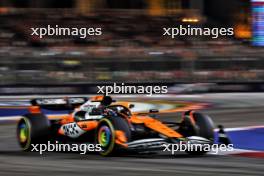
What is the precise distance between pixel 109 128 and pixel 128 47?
17272 mm

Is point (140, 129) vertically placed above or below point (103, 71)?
below

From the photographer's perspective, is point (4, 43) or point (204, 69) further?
point (4, 43)

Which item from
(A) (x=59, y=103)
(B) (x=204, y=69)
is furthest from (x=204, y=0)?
(A) (x=59, y=103)

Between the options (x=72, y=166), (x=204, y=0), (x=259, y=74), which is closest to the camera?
(x=72, y=166)

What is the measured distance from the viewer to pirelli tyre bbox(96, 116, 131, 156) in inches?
358

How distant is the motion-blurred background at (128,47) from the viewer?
22.8m

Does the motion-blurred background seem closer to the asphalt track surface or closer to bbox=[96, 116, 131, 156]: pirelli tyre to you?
the asphalt track surface

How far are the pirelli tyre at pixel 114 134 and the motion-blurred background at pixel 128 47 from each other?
13059 mm

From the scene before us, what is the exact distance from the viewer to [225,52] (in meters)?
24.9

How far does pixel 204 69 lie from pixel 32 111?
1430 centimetres

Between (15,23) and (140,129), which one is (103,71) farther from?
(140,129)
